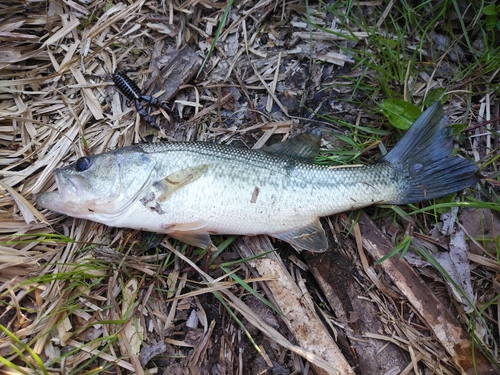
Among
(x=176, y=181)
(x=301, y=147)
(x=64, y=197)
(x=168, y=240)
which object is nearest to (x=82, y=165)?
(x=64, y=197)

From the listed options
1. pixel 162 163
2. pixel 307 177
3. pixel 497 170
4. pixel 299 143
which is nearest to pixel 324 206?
pixel 307 177

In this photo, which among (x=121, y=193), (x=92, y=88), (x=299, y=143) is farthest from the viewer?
(x=92, y=88)

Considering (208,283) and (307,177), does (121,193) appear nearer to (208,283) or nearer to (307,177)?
(208,283)

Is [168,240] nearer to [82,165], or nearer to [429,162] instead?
[82,165]

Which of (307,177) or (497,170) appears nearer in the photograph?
(307,177)

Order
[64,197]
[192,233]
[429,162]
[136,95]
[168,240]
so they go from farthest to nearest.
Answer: [136,95] < [168,240] < [429,162] < [192,233] < [64,197]

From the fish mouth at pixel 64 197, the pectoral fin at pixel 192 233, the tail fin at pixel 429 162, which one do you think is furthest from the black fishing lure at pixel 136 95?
the tail fin at pixel 429 162
